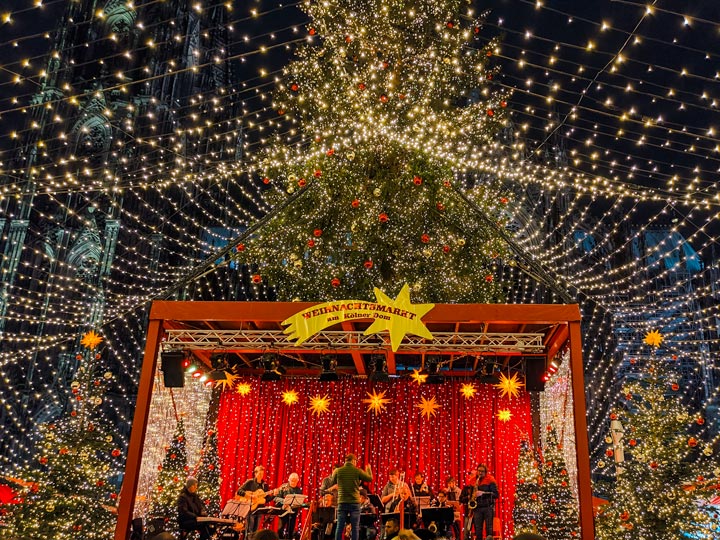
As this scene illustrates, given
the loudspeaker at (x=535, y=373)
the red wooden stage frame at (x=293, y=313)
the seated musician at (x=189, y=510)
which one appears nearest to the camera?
the red wooden stage frame at (x=293, y=313)

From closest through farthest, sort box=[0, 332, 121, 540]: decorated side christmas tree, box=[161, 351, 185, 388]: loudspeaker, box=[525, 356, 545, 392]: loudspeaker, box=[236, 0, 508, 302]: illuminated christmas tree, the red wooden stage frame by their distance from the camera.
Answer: the red wooden stage frame
box=[0, 332, 121, 540]: decorated side christmas tree
box=[161, 351, 185, 388]: loudspeaker
box=[525, 356, 545, 392]: loudspeaker
box=[236, 0, 508, 302]: illuminated christmas tree

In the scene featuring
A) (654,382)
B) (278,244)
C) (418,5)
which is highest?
(418,5)

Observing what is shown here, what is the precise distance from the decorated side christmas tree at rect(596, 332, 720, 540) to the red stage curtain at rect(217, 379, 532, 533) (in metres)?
3.30

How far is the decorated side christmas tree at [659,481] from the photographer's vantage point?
7973mm

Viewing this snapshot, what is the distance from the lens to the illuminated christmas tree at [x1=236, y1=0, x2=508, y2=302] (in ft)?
40.4

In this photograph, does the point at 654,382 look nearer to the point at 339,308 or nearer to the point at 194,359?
the point at 339,308

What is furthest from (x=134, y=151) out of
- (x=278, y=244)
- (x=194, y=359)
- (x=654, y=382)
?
(x=654, y=382)

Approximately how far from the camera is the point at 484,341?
912 centimetres

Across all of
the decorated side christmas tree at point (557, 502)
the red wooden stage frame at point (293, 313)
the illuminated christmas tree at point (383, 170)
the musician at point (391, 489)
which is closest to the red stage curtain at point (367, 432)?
the musician at point (391, 489)

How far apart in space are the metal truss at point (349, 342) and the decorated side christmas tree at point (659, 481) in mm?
1975

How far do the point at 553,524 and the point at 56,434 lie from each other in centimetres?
768

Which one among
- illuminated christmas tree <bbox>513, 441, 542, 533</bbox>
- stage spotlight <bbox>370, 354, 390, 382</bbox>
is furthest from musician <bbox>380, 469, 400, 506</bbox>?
illuminated christmas tree <bbox>513, 441, 542, 533</bbox>

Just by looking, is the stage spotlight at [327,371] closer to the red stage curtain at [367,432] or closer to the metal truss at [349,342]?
the metal truss at [349,342]

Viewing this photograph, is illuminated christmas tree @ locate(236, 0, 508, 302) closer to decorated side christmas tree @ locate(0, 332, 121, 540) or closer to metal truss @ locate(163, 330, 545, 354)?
metal truss @ locate(163, 330, 545, 354)
